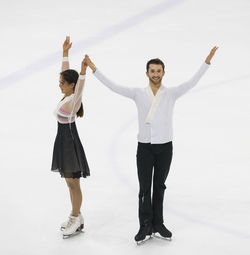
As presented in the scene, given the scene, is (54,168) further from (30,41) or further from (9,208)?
(30,41)

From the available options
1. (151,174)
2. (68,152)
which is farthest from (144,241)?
(68,152)

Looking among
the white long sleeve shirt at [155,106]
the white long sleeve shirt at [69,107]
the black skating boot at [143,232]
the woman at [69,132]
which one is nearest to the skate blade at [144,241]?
→ the black skating boot at [143,232]

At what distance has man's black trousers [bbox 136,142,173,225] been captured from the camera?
14.7 feet

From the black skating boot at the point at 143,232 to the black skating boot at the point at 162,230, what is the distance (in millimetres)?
47

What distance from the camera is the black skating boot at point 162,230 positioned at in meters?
4.62

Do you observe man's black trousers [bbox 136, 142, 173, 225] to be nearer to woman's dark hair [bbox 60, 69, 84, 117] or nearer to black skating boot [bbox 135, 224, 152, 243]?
black skating boot [bbox 135, 224, 152, 243]

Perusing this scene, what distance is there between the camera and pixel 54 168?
180 inches

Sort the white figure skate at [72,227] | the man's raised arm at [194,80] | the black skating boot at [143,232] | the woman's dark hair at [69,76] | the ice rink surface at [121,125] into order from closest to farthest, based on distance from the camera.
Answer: the man's raised arm at [194,80] < the woman's dark hair at [69,76] < the black skating boot at [143,232] < the white figure skate at [72,227] < the ice rink surface at [121,125]

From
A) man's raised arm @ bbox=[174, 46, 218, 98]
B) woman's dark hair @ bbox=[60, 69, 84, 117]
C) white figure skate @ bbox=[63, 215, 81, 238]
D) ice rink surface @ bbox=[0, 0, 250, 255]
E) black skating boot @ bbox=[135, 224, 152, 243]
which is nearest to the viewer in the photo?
man's raised arm @ bbox=[174, 46, 218, 98]

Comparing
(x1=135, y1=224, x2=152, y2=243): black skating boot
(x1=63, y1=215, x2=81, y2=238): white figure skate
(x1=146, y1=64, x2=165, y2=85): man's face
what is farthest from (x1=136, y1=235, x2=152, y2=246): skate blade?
(x1=146, y1=64, x2=165, y2=85): man's face

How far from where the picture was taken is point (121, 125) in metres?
7.42

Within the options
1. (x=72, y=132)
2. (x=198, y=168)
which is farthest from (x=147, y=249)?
(x=198, y=168)

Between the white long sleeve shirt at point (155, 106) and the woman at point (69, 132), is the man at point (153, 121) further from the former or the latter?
the woman at point (69, 132)

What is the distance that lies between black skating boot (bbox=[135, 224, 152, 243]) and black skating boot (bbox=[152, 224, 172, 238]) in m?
0.05
